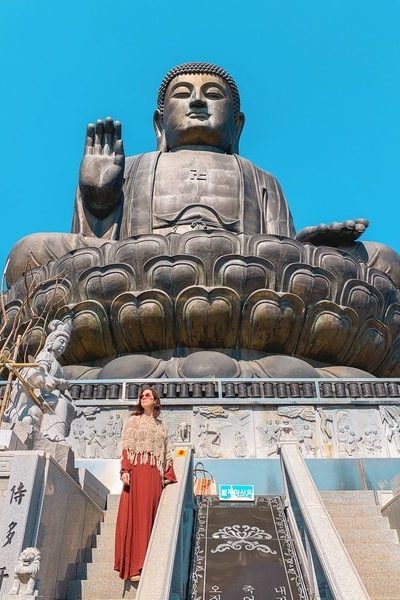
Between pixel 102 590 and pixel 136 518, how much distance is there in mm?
444

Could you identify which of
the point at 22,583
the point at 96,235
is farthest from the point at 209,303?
the point at 22,583

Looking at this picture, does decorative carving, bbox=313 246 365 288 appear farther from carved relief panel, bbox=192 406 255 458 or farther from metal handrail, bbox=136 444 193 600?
metal handrail, bbox=136 444 193 600

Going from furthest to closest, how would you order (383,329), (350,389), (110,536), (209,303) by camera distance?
(383,329)
(209,303)
(350,389)
(110,536)

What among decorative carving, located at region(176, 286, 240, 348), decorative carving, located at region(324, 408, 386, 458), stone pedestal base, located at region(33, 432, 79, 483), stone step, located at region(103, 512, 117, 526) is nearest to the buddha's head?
decorative carving, located at region(176, 286, 240, 348)

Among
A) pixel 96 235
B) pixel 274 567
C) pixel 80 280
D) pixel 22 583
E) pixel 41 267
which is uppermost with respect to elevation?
pixel 96 235

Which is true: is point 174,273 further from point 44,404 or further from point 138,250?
point 44,404

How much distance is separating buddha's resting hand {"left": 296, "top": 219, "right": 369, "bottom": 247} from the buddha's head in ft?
14.7

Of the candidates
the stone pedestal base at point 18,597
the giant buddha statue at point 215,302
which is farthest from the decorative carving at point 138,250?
the stone pedestal base at point 18,597

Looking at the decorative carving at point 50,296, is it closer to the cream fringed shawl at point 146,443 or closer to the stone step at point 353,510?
the cream fringed shawl at point 146,443

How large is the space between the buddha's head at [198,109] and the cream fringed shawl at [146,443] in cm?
1171

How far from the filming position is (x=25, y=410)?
16.7 ft

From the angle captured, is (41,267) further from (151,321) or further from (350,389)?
(350,389)

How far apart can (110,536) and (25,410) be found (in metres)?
1.38

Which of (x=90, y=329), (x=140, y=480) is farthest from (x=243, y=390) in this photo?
(x=140, y=480)
